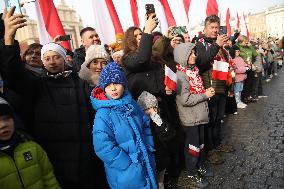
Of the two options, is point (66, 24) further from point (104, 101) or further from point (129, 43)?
point (104, 101)

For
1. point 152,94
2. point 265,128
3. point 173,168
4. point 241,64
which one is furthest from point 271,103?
point 152,94

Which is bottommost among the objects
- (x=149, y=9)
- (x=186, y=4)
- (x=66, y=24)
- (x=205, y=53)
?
(x=205, y=53)

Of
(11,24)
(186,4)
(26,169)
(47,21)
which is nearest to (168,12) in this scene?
(186,4)

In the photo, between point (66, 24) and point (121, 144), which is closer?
point (121, 144)

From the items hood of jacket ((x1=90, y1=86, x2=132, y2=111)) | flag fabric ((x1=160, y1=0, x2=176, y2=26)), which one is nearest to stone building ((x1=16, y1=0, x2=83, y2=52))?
flag fabric ((x1=160, y1=0, x2=176, y2=26))

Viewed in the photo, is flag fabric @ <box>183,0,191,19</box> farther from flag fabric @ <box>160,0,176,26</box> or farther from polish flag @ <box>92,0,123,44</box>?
polish flag @ <box>92,0,123,44</box>

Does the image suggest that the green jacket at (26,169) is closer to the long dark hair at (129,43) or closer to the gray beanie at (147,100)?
the gray beanie at (147,100)

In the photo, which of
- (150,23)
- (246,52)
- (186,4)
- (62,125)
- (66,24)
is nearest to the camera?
(62,125)

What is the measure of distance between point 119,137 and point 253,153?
114 inches

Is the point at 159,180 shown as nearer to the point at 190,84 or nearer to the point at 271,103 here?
the point at 190,84

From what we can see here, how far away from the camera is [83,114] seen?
263 centimetres

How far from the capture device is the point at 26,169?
6.92 ft

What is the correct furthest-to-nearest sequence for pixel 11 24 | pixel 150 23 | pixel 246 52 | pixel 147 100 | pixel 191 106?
1. pixel 246 52
2. pixel 191 106
3. pixel 147 100
4. pixel 150 23
5. pixel 11 24

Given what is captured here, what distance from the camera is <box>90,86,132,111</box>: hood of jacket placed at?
2.61 meters
